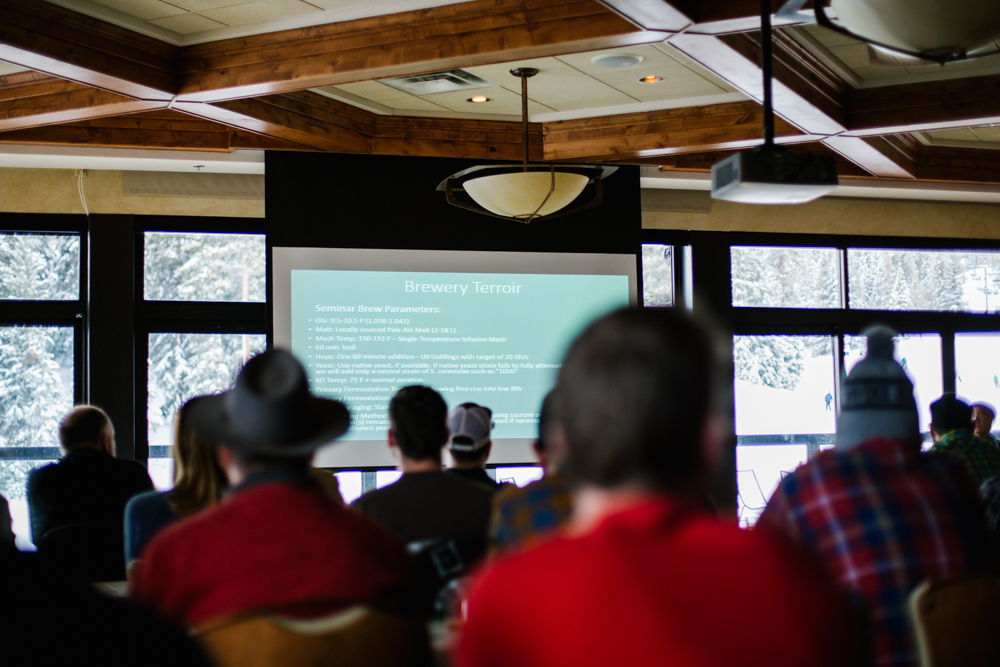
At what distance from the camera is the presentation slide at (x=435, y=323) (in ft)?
19.2

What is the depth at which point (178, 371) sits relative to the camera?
652 cm

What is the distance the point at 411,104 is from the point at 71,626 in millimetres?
5268

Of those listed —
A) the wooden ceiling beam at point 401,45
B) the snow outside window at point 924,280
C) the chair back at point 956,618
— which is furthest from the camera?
the snow outside window at point 924,280

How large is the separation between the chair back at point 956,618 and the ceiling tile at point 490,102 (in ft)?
14.3

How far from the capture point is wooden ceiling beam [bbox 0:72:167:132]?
495 cm

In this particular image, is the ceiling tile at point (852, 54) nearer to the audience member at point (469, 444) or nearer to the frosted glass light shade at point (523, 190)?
the frosted glass light shade at point (523, 190)

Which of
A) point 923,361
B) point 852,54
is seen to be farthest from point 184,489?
point 923,361

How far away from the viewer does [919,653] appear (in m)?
1.61

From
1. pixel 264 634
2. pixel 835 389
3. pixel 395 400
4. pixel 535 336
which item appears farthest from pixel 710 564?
pixel 835 389

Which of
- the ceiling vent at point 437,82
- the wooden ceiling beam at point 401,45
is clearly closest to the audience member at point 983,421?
the wooden ceiling beam at point 401,45

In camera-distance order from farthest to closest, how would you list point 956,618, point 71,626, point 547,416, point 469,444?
1. point 469,444
2. point 547,416
3. point 956,618
4. point 71,626

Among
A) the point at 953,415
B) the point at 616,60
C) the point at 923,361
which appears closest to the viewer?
the point at 953,415

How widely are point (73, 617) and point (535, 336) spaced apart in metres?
5.52

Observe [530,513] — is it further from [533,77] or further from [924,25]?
[533,77]
